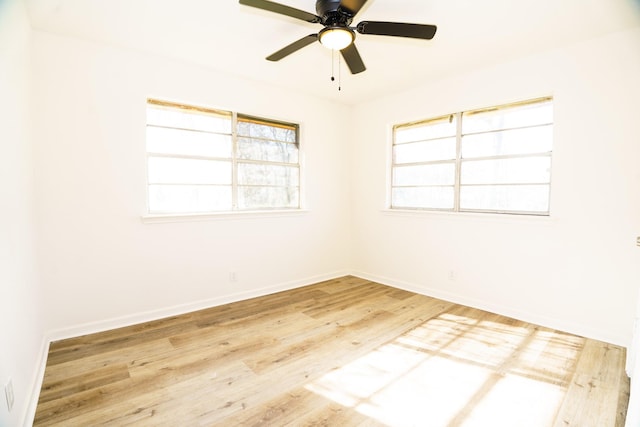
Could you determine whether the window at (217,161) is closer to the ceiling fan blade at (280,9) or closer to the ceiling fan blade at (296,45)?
the ceiling fan blade at (296,45)

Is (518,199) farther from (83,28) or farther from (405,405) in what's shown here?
(83,28)

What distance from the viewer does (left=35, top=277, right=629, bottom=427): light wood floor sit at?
1734mm

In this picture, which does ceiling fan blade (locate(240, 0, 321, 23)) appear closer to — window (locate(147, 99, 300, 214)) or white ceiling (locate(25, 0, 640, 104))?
white ceiling (locate(25, 0, 640, 104))

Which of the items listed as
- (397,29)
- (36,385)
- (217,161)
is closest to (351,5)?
(397,29)

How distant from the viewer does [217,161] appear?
11.5 feet

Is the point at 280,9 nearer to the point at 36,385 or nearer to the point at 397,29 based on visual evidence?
the point at 397,29

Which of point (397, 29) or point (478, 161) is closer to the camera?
point (397, 29)

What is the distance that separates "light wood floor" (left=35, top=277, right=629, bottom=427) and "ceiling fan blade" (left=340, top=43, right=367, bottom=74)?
2.33 metres

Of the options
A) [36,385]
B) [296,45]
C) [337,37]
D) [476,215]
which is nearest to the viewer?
[36,385]

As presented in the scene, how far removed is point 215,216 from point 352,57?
216 centimetres

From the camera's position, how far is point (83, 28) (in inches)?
97.3

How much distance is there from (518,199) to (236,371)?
10.2 ft

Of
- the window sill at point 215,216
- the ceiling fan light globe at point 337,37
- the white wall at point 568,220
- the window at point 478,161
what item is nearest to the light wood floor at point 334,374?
the white wall at point 568,220

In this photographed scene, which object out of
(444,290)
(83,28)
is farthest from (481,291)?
(83,28)
